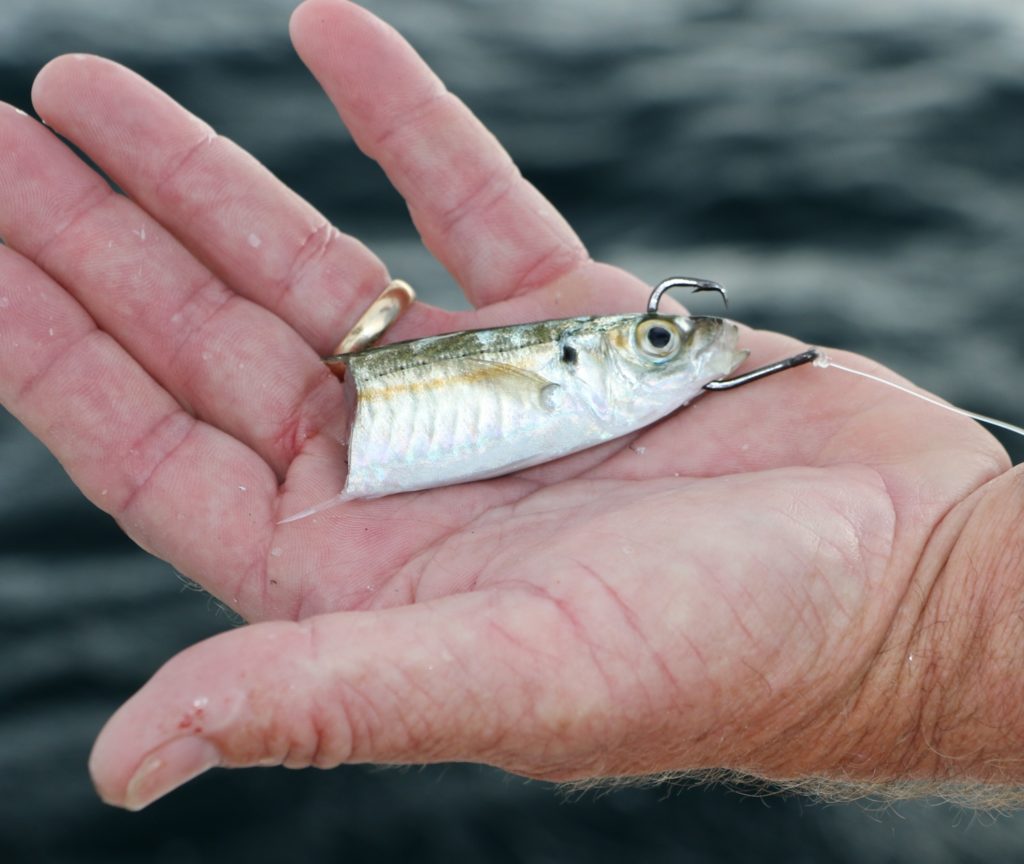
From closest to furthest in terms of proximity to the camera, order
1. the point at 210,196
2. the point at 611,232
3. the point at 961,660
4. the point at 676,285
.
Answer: the point at 961,660, the point at 676,285, the point at 210,196, the point at 611,232

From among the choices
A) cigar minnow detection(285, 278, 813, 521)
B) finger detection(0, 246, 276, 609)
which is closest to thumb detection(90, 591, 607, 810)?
finger detection(0, 246, 276, 609)

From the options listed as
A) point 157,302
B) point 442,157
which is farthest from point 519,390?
point 157,302

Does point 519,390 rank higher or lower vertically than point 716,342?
lower

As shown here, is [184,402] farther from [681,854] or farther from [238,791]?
[681,854]

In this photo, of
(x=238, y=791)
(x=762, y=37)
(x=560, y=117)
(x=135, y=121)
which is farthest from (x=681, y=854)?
(x=762, y=37)

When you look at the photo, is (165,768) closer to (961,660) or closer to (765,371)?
(961,660)

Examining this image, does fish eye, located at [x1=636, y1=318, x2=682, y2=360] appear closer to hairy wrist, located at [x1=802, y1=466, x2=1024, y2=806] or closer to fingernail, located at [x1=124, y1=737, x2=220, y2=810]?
hairy wrist, located at [x1=802, y1=466, x2=1024, y2=806]
